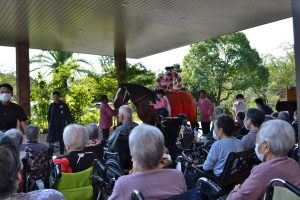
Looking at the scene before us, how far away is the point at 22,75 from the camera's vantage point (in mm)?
11859

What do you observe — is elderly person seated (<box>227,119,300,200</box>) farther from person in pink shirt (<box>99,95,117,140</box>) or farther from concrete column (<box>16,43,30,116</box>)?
concrete column (<box>16,43,30,116</box>)

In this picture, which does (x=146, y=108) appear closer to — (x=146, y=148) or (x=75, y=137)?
(x=75, y=137)

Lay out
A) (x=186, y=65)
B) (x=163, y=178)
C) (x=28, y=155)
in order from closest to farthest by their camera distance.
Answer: (x=163, y=178) < (x=28, y=155) < (x=186, y=65)

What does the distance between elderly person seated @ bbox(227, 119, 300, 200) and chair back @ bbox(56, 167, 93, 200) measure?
1.19 meters

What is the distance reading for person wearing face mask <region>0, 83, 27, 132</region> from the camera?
5.09 meters

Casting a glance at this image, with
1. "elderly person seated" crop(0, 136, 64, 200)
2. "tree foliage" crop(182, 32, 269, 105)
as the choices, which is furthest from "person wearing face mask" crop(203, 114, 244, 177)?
"tree foliage" crop(182, 32, 269, 105)

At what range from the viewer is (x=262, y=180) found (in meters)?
2.03

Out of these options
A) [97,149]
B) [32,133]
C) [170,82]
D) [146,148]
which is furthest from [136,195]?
[170,82]

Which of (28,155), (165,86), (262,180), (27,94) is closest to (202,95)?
(165,86)

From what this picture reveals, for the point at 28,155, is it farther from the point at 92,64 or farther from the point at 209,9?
the point at 92,64

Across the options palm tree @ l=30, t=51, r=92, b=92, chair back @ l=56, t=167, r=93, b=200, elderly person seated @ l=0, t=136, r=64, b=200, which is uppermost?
palm tree @ l=30, t=51, r=92, b=92

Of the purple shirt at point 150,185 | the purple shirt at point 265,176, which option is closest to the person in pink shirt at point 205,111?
the purple shirt at point 265,176

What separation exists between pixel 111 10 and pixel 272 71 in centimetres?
1972

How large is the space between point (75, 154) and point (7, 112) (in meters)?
2.51
